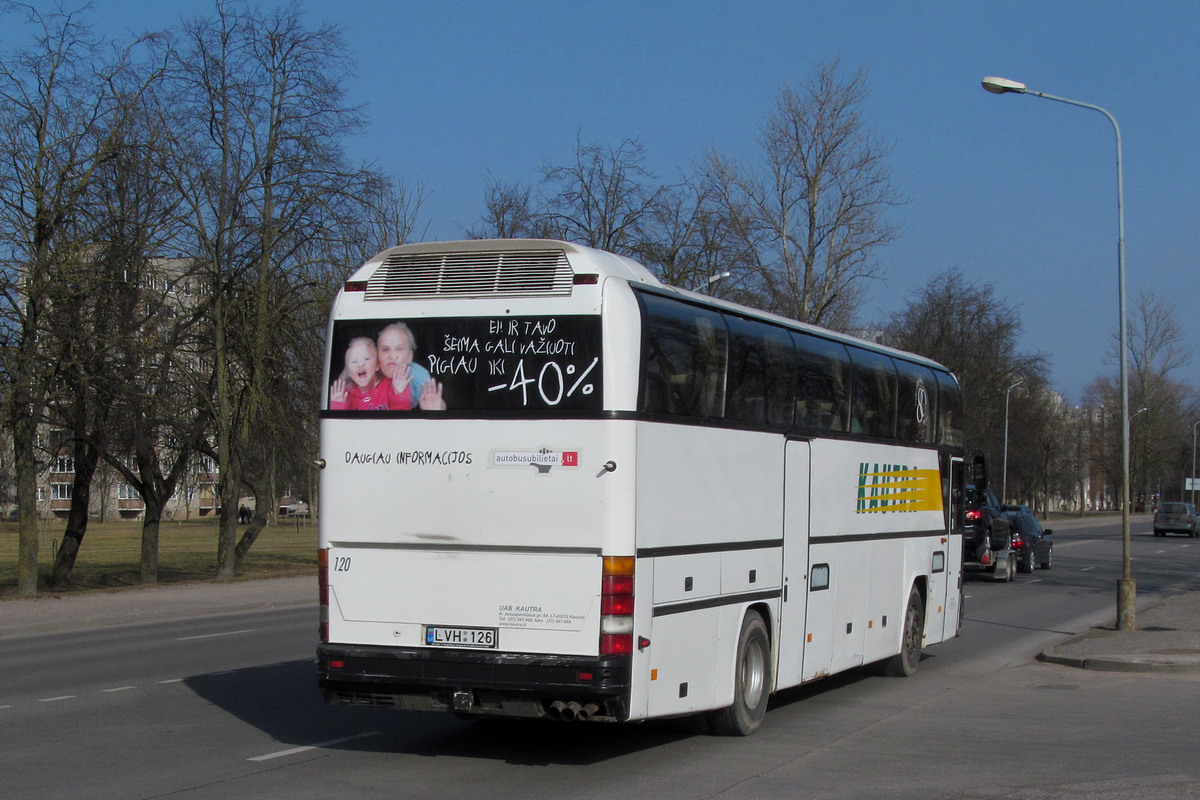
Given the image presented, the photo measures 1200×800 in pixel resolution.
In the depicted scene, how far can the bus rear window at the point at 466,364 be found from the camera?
27.9ft

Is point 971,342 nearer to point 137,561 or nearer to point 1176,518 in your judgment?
point 1176,518

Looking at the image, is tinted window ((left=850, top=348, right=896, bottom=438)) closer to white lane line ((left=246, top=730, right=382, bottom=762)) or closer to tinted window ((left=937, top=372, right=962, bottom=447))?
tinted window ((left=937, top=372, right=962, bottom=447))

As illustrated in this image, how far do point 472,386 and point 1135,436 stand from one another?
337ft

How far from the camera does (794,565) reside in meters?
11.0

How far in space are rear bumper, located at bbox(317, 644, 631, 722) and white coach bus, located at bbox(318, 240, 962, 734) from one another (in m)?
0.01

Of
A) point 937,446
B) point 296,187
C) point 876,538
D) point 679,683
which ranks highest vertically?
point 296,187

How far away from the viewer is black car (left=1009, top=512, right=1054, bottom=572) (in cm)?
3228

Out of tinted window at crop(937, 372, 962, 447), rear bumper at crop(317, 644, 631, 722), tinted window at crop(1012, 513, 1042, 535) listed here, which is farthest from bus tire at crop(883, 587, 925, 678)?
tinted window at crop(1012, 513, 1042, 535)

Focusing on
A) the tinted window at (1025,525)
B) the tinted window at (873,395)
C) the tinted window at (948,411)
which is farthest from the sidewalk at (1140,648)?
the tinted window at (1025,525)

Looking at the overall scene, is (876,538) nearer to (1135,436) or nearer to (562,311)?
(562,311)

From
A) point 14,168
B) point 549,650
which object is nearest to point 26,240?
point 14,168

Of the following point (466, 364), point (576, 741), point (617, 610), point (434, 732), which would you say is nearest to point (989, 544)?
point (576, 741)

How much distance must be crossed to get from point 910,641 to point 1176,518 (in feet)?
192

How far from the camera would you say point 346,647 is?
29.1ft
